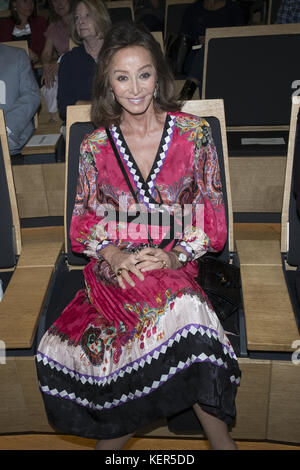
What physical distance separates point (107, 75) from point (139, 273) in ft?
2.14

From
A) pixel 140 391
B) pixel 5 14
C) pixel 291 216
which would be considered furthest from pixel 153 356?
pixel 5 14

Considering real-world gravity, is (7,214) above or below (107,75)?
below

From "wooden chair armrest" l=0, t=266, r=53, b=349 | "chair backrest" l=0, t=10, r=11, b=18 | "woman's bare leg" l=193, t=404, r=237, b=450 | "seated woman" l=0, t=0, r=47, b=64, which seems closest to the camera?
"woman's bare leg" l=193, t=404, r=237, b=450

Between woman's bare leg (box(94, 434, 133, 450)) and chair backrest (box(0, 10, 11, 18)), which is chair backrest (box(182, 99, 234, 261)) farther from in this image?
chair backrest (box(0, 10, 11, 18))

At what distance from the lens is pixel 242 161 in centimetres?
240

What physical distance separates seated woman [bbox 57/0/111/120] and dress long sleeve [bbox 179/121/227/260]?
4.05 feet

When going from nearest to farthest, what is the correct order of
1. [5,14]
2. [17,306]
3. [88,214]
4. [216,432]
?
[216,432] → [17,306] → [88,214] → [5,14]

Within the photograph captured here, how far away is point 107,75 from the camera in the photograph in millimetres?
1566

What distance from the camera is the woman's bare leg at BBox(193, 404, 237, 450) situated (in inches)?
49.8

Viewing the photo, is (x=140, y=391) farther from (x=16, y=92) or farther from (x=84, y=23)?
(x=84, y=23)

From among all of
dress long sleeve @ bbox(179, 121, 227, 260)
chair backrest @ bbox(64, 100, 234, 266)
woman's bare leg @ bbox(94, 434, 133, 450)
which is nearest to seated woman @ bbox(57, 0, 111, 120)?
chair backrest @ bbox(64, 100, 234, 266)

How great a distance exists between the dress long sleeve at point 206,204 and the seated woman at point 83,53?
1.23 m

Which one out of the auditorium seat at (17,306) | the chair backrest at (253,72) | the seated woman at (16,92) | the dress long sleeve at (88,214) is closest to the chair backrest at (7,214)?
the auditorium seat at (17,306)

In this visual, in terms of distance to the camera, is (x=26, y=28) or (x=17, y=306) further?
(x=26, y=28)
